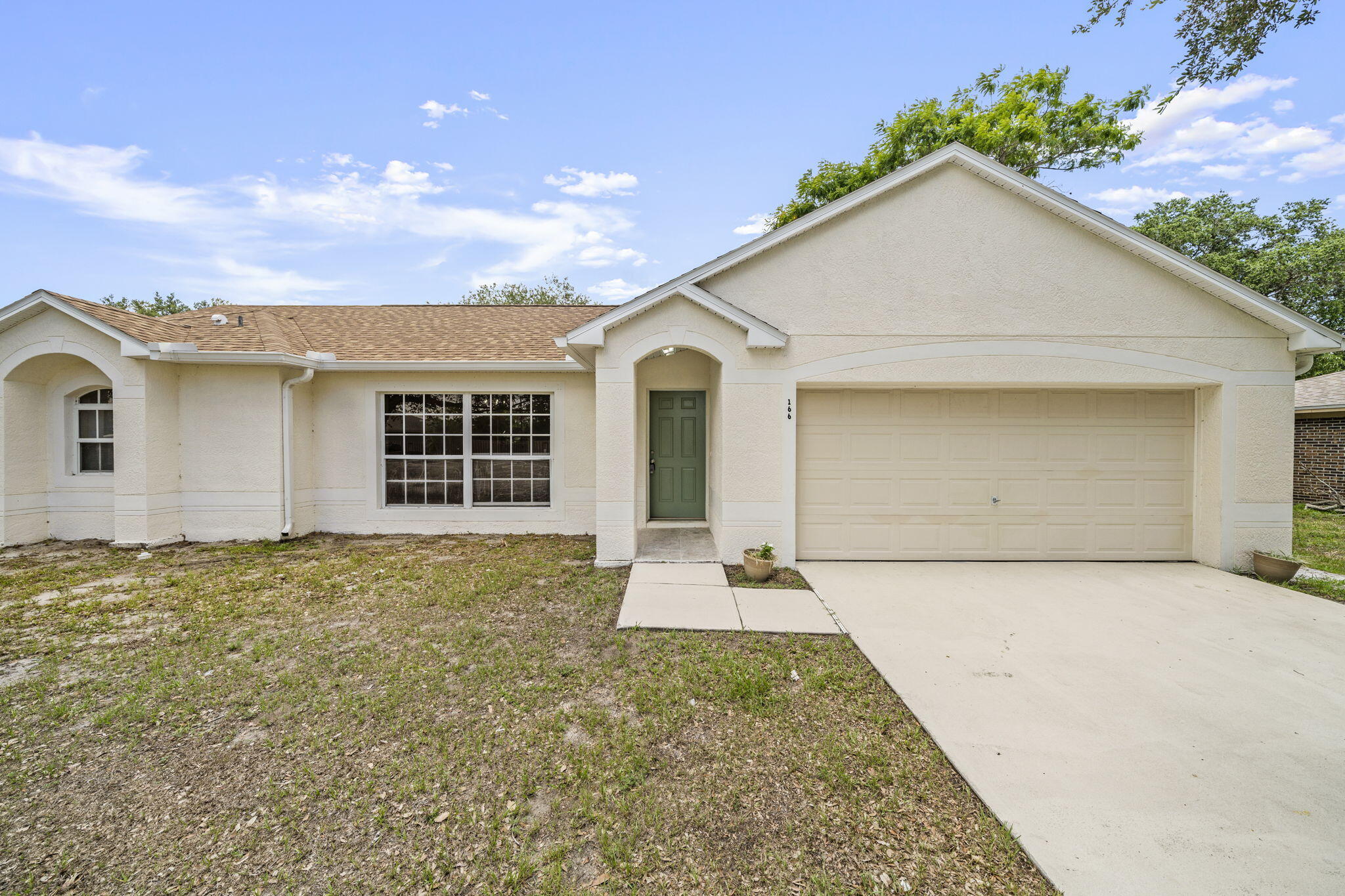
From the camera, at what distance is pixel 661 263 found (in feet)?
60.7

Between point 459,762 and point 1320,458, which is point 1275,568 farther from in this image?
point 1320,458

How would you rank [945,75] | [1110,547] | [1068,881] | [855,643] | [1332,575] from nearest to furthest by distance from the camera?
1. [1068,881]
2. [855,643]
3. [1332,575]
4. [1110,547]
5. [945,75]

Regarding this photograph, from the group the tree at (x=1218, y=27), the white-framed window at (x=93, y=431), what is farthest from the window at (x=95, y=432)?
the tree at (x=1218, y=27)

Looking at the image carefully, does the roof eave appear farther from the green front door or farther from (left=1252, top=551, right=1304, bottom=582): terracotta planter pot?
(left=1252, top=551, right=1304, bottom=582): terracotta planter pot

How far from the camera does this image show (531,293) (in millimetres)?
31094

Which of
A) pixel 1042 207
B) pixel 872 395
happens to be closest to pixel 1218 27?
pixel 1042 207

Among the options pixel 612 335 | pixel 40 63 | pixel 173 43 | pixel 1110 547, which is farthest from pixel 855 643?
pixel 40 63

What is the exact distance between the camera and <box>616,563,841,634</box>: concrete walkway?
4.89 m

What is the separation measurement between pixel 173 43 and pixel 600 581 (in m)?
12.5

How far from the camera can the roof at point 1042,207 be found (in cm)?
636

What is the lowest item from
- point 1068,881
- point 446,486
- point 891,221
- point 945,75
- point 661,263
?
point 1068,881

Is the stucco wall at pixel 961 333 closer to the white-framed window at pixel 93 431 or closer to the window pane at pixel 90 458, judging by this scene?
the white-framed window at pixel 93 431

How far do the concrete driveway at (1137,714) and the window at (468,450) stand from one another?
17.9 ft

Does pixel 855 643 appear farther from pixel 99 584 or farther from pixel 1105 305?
pixel 99 584
